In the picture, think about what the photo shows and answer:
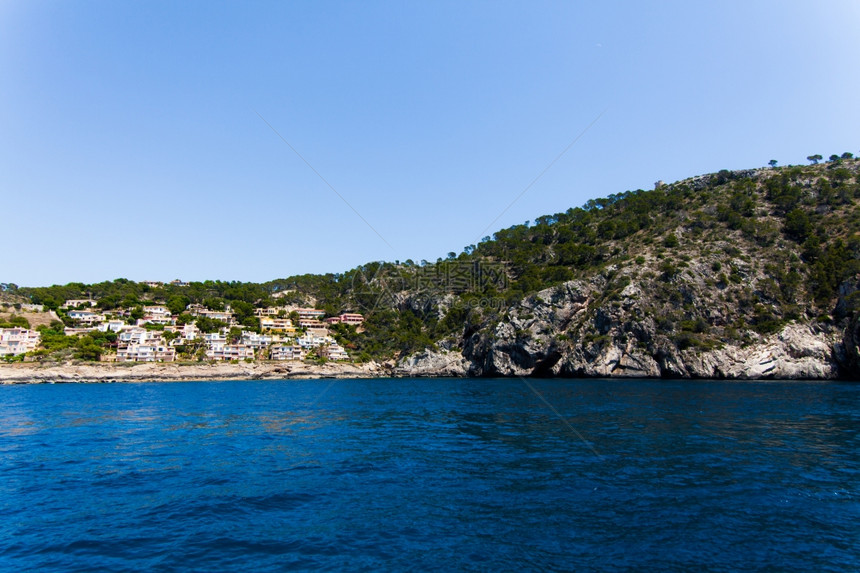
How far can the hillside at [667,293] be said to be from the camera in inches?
2486

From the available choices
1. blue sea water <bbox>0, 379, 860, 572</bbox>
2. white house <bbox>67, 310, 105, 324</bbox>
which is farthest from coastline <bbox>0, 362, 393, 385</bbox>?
blue sea water <bbox>0, 379, 860, 572</bbox>

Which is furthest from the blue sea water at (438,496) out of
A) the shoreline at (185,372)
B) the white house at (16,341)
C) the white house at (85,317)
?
the white house at (85,317)

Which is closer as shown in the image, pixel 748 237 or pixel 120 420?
pixel 120 420

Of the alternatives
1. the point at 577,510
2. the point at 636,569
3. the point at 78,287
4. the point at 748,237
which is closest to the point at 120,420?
the point at 577,510

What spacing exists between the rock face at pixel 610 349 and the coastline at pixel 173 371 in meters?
12.2

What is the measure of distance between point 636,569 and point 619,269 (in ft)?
262

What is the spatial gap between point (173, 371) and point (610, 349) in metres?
76.0

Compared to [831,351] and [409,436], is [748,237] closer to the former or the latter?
[831,351]

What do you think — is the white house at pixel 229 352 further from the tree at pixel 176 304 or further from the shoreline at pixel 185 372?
the tree at pixel 176 304

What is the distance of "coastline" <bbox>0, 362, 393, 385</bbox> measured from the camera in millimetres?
77812

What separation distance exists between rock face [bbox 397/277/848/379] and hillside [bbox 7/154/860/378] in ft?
0.62

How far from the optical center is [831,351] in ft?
196

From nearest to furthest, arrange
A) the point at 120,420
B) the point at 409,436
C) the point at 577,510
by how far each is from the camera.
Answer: the point at 577,510, the point at 409,436, the point at 120,420

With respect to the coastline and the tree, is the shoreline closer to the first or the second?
the coastline
